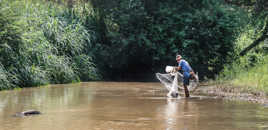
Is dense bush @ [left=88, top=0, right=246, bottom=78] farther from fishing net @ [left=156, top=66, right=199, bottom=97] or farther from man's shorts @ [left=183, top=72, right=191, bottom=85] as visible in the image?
man's shorts @ [left=183, top=72, right=191, bottom=85]

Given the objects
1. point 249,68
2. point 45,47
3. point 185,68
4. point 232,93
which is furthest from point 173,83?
point 45,47

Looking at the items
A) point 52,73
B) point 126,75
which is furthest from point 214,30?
point 52,73

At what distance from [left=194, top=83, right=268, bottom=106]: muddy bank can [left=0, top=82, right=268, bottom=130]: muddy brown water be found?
2.30 ft

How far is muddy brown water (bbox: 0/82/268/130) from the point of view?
35.1 feet

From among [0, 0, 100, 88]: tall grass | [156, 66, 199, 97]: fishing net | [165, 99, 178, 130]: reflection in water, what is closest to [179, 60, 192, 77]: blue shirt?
[156, 66, 199, 97]: fishing net

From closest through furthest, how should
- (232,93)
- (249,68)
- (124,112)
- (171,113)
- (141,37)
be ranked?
(171,113)
(124,112)
(232,93)
(249,68)
(141,37)

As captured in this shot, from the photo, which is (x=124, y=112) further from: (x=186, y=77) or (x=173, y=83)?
(x=186, y=77)

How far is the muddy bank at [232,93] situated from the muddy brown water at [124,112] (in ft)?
2.30

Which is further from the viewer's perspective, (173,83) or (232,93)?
(232,93)

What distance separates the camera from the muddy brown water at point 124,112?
10698 millimetres

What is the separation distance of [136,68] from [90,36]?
373 cm

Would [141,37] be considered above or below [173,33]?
below

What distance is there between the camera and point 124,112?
1288 centimetres

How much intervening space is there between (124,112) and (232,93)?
5.99 m
